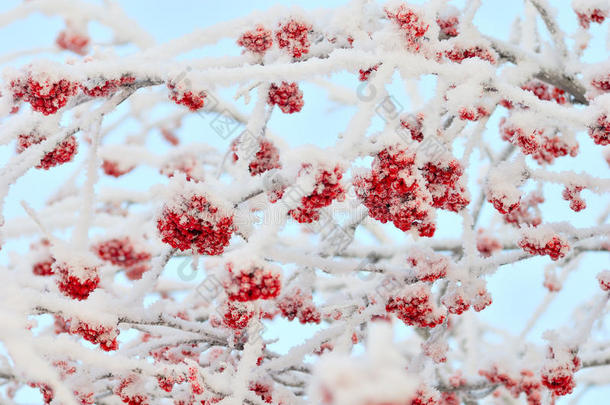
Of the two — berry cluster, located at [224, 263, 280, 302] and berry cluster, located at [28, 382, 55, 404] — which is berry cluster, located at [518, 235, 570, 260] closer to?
berry cluster, located at [224, 263, 280, 302]

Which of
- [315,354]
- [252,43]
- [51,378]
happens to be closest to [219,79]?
[252,43]

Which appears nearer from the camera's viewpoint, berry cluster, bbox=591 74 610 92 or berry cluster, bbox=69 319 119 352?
berry cluster, bbox=69 319 119 352

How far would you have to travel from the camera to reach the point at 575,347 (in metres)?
3.41

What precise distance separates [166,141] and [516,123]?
19.4 ft

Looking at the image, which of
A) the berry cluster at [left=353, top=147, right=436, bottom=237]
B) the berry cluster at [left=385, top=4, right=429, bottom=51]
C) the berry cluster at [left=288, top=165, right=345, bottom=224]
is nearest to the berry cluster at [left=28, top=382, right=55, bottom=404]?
the berry cluster at [left=288, top=165, right=345, bottom=224]

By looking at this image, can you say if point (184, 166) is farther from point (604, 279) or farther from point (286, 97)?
point (604, 279)

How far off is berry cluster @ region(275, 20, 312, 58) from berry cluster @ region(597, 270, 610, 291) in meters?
2.05

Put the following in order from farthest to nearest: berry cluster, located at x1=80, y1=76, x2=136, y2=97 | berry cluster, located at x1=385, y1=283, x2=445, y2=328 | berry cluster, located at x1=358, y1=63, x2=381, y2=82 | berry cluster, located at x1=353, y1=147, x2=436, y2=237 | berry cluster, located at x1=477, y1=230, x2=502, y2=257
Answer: berry cluster, located at x1=477, y1=230, x2=502, y2=257, berry cluster, located at x1=385, y1=283, x2=445, y2=328, berry cluster, located at x1=358, y1=63, x2=381, y2=82, berry cluster, located at x1=80, y1=76, x2=136, y2=97, berry cluster, located at x1=353, y1=147, x2=436, y2=237

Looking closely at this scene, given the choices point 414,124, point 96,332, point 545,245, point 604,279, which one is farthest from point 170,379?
point 604,279

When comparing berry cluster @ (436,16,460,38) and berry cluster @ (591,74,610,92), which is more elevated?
berry cluster @ (436,16,460,38)

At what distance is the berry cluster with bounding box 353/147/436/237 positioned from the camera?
2.16 metres

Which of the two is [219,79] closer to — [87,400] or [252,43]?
[252,43]

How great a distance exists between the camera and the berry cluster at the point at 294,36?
2.86 meters

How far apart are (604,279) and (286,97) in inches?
78.5
